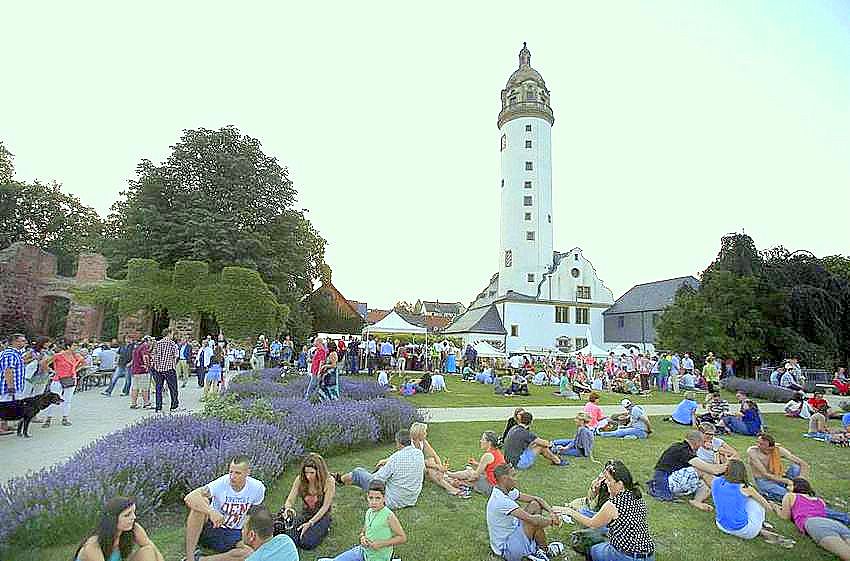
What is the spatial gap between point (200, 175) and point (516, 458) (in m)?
29.4

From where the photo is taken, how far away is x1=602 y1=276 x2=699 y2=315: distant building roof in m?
46.6

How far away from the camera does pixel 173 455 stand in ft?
20.7

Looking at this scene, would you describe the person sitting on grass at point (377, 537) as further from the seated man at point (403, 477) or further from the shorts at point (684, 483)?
the shorts at point (684, 483)

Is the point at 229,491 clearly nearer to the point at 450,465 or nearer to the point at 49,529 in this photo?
the point at 49,529

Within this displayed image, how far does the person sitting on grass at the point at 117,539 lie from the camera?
11.8 feet

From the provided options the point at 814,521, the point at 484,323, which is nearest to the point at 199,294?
the point at 814,521

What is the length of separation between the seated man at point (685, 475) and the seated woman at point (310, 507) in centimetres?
493

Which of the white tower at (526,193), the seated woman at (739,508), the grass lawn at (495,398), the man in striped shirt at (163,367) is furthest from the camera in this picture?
the white tower at (526,193)

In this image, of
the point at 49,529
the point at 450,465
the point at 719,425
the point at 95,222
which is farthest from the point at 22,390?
the point at 95,222

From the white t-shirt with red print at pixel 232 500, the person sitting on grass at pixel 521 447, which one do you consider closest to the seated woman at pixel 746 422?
the person sitting on grass at pixel 521 447

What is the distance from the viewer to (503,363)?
33.1 m

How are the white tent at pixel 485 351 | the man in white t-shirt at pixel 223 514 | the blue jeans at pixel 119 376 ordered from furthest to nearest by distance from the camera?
1. the white tent at pixel 485 351
2. the blue jeans at pixel 119 376
3. the man in white t-shirt at pixel 223 514

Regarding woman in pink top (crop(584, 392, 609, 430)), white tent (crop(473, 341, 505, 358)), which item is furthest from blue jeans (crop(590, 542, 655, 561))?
white tent (crop(473, 341, 505, 358))

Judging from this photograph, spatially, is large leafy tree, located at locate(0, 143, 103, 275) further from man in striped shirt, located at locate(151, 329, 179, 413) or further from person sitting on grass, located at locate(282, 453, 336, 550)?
person sitting on grass, located at locate(282, 453, 336, 550)
